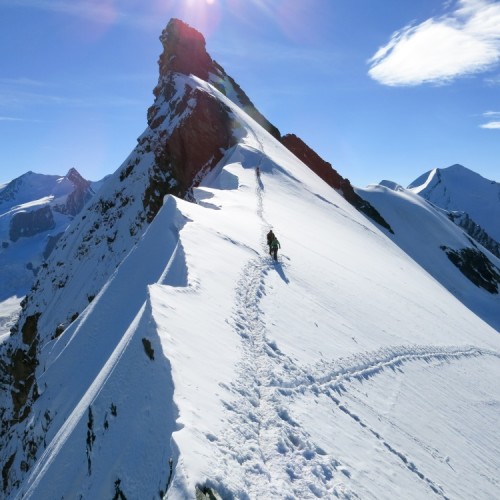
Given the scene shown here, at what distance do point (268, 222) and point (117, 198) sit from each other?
41.8m

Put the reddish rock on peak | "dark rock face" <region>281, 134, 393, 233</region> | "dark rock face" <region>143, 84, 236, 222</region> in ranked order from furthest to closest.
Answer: "dark rock face" <region>281, 134, 393, 233</region> → the reddish rock on peak → "dark rock face" <region>143, 84, 236, 222</region>

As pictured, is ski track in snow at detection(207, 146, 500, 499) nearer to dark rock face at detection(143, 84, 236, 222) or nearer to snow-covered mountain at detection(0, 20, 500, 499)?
snow-covered mountain at detection(0, 20, 500, 499)

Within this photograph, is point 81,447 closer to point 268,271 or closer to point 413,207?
point 268,271

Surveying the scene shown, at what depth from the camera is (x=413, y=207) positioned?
282ft

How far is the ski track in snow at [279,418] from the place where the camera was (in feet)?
22.7

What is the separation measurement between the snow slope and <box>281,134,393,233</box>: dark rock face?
1997 inches

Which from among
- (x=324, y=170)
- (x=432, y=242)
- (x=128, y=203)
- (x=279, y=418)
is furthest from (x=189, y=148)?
(x=432, y=242)

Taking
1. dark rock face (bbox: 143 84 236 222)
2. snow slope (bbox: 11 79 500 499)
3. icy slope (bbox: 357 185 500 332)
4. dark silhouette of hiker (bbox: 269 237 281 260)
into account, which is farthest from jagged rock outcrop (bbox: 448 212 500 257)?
dark silhouette of hiker (bbox: 269 237 281 260)

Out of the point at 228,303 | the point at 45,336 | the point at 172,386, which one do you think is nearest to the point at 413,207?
the point at 45,336

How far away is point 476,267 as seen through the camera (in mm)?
71062

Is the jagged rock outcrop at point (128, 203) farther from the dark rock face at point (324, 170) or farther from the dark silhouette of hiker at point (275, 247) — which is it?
the dark silhouette of hiker at point (275, 247)

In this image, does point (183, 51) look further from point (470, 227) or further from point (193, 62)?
point (470, 227)

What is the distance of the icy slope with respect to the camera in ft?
200

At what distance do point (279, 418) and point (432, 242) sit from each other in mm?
73399
